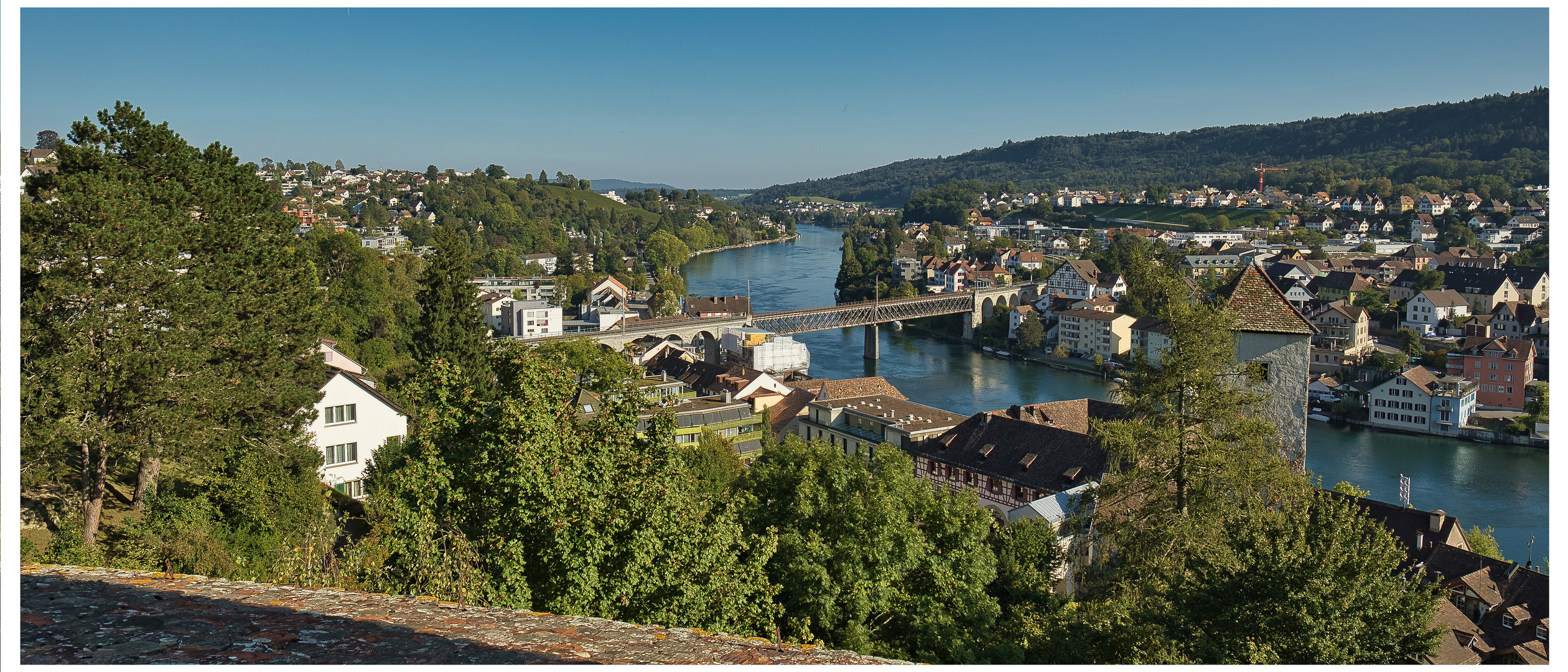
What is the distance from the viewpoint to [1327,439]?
23297 millimetres

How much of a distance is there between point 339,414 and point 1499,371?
91.6 ft

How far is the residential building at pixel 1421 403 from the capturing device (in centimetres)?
2372

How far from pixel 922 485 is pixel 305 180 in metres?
90.8

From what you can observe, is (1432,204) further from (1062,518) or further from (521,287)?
(1062,518)

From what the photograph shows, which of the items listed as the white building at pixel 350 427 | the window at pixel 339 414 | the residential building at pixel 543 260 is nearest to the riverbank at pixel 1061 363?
the white building at pixel 350 427

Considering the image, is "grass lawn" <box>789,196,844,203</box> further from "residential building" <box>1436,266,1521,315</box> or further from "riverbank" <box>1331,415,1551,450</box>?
"riverbank" <box>1331,415,1551,450</box>

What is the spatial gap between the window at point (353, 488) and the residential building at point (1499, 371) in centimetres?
2682

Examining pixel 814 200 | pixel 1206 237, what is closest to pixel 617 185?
pixel 814 200

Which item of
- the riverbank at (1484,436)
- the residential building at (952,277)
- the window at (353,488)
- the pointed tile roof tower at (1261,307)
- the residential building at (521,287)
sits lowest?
the riverbank at (1484,436)

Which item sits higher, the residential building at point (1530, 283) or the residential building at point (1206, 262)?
the residential building at point (1206, 262)

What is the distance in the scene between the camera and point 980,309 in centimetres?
4103

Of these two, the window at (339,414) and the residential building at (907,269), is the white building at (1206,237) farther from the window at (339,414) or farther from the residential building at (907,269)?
the window at (339,414)

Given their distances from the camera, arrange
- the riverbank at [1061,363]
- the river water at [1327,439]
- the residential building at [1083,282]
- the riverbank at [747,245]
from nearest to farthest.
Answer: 1. the river water at [1327,439]
2. the riverbank at [1061,363]
3. the residential building at [1083,282]
4. the riverbank at [747,245]

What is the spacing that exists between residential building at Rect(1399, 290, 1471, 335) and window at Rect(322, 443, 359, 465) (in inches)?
1413
